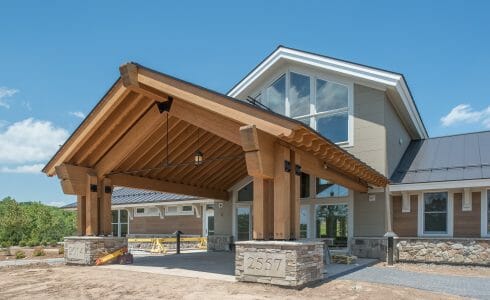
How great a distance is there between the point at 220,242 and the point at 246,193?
2.67 metres

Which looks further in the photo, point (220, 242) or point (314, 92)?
point (220, 242)

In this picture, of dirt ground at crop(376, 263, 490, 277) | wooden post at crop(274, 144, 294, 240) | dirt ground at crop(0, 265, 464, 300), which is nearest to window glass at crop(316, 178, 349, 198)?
dirt ground at crop(376, 263, 490, 277)

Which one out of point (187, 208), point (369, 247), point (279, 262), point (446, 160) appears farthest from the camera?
point (187, 208)

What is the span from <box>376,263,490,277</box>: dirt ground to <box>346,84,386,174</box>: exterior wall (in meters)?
3.35

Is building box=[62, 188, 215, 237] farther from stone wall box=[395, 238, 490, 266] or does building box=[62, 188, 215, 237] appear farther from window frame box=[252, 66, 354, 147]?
stone wall box=[395, 238, 490, 266]

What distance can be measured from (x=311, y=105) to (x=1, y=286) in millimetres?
11970

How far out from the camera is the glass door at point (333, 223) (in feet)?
51.9

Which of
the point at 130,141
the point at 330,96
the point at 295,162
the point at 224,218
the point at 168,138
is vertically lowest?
the point at 224,218

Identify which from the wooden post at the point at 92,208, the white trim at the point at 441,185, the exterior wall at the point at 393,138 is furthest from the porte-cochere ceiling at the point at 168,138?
the exterior wall at the point at 393,138

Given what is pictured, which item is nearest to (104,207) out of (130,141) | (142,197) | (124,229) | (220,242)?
(130,141)

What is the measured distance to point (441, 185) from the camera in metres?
14.2

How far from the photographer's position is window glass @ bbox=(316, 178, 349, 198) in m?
16.0

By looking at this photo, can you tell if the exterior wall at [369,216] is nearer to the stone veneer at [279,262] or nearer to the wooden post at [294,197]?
the stone veneer at [279,262]

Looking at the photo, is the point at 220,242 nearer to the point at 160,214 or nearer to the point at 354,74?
the point at 160,214
